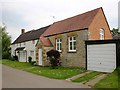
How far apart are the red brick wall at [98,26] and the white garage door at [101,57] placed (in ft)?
8.09

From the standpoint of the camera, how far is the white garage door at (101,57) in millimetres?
19422

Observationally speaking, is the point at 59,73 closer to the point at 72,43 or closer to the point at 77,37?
the point at 77,37

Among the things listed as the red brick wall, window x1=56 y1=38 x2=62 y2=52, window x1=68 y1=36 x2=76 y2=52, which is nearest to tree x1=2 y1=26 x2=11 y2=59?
window x1=56 y1=38 x2=62 y2=52

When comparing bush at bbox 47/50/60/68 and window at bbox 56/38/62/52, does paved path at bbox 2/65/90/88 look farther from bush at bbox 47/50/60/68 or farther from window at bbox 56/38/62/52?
window at bbox 56/38/62/52

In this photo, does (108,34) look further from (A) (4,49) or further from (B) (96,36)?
(A) (4,49)

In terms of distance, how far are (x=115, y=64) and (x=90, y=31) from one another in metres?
5.99

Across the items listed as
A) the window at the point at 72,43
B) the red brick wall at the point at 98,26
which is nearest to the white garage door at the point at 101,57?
the red brick wall at the point at 98,26

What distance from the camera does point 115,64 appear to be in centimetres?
1911

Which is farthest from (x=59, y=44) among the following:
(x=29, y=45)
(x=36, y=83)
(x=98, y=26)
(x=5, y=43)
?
(x=5, y=43)

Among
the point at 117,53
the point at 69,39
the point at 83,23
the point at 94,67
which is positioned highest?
the point at 83,23

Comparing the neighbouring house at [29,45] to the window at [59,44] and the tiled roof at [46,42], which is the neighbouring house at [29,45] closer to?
the tiled roof at [46,42]

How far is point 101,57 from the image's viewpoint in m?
20.5

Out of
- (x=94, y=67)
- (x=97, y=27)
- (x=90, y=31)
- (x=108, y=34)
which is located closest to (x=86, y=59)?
(x=94, y=67)

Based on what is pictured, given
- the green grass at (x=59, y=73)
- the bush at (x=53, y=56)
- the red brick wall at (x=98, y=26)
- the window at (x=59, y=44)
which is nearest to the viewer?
the green grass at (x=59, y=73)
